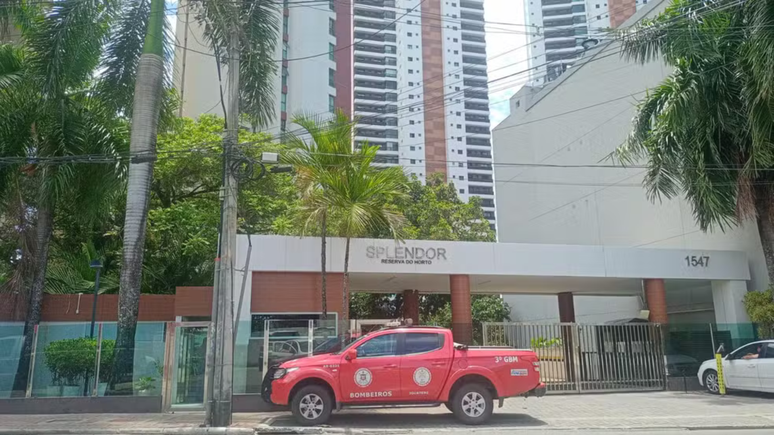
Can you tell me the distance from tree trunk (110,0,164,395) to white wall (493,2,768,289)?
1784 centimetres

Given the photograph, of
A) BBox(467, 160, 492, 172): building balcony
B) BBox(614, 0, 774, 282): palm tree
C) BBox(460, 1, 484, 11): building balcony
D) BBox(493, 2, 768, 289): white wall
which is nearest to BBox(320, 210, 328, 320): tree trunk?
BBox(614, 0, 774, 282): palm tree

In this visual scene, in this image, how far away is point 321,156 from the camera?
53.5 feet

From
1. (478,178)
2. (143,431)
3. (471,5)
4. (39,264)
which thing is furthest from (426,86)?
(143,431)

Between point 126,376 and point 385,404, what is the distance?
258 inches

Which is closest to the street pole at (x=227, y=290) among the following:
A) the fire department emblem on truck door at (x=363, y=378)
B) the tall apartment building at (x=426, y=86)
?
the fire department emblem on truck door at (x=363, y=378)

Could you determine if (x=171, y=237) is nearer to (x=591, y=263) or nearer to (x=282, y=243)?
(x=282, y=243)

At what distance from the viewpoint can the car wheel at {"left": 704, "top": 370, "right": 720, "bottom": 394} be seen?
17.3 meters

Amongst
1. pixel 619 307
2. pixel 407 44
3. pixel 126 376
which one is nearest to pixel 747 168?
pixel 619 307

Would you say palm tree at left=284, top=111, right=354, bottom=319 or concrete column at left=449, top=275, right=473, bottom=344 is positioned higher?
palm tree at left=284, top=111, right=354, bottom=319

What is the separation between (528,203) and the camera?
37.4 metres

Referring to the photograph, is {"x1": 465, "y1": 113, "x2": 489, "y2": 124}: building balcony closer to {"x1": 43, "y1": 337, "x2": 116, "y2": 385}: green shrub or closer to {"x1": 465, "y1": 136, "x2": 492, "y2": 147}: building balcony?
{"x1": 465, "y1": 136, "x2": 492, "y2": 147}: building balcony

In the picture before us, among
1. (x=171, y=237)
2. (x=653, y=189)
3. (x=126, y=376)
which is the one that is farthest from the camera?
(x=171, y=237)

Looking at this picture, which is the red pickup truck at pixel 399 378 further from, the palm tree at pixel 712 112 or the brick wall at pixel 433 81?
the brick wall at pixel 433 81

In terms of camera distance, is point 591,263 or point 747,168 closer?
point 747,168
